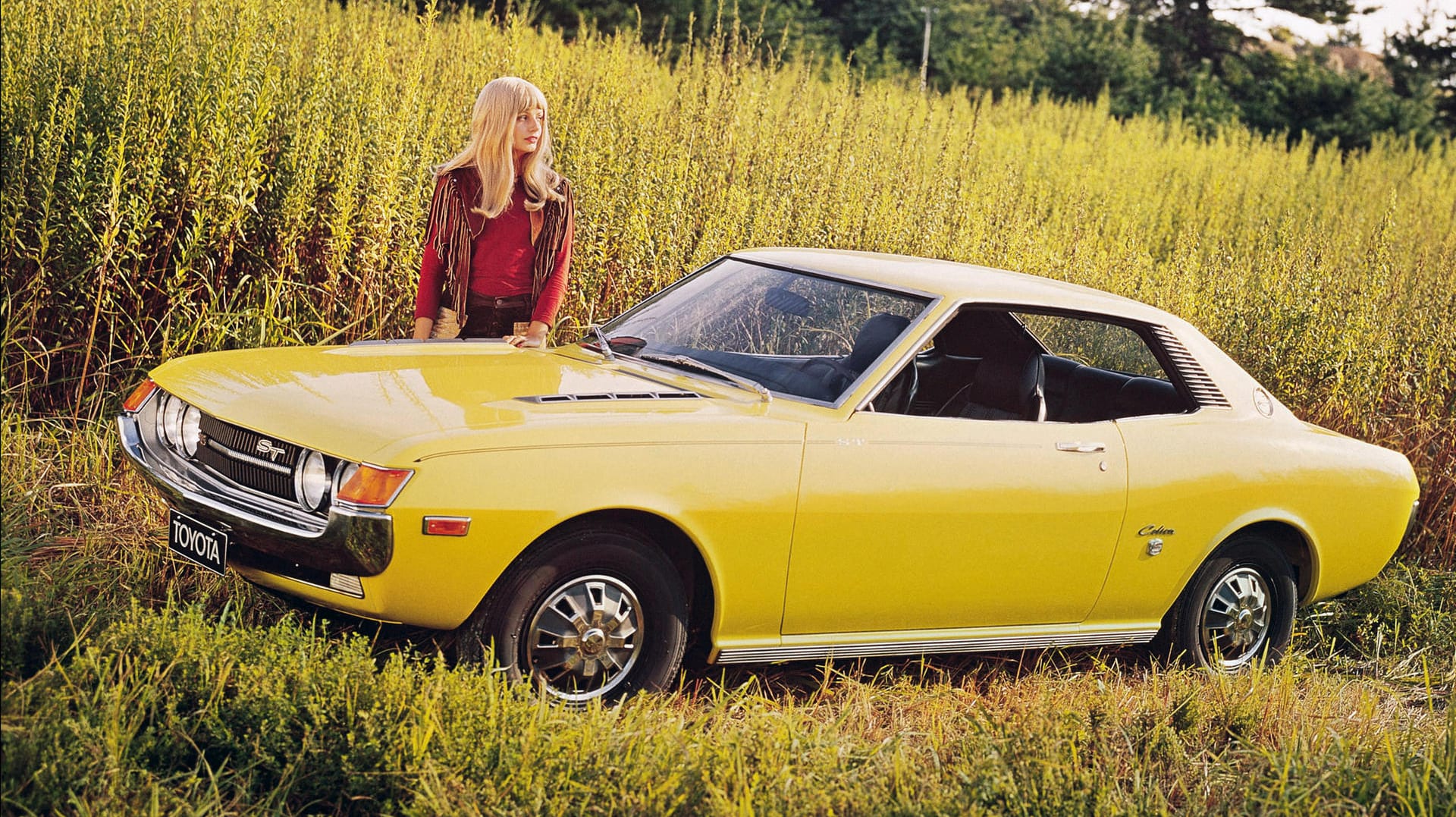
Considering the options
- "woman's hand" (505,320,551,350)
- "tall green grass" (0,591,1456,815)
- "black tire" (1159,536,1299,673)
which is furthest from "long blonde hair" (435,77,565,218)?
"black tire" (1159,536,1299,673)

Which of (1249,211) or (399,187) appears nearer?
(399,187)

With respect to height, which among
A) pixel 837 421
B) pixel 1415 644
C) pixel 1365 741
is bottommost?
pixel 1415 644

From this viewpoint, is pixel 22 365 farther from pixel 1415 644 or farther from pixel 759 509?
pixel 1415 644

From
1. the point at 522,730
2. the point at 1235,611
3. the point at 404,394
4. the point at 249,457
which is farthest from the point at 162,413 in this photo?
the point at 1235,611

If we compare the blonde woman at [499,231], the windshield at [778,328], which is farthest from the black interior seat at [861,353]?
the blonde woman at [499,231]

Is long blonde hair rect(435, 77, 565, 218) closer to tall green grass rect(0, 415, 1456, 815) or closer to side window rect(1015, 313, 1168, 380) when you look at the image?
tall green grass rect(0, 415, 1456, 815)

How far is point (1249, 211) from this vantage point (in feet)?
46.1

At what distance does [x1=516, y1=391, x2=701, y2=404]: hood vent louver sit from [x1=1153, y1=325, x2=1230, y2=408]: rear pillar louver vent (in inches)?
81.8

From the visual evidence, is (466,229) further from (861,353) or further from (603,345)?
(861,353)

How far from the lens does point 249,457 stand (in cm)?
411

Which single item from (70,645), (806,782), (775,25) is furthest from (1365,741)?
(775,25)

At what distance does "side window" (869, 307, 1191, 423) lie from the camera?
534 cm

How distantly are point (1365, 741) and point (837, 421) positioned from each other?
201 centimetres

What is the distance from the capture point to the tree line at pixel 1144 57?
27078 millimetres
